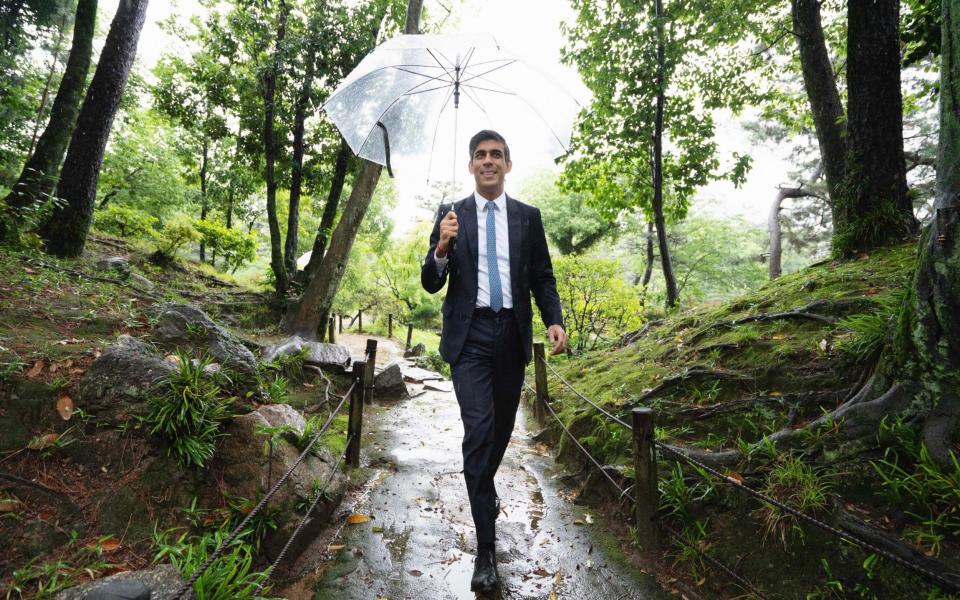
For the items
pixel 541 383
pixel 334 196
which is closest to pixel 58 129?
pixel 334 196

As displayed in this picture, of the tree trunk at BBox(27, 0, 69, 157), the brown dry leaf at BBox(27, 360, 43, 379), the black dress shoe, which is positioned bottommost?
the black dress shoe

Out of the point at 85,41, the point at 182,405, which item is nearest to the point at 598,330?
the point at 182,405

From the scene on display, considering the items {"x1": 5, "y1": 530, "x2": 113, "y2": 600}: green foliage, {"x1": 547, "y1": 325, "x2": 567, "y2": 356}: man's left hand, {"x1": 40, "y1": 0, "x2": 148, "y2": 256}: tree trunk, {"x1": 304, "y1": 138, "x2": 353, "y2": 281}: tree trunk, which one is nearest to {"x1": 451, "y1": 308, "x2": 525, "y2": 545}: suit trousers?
{"x1": 547, "y1": 325, "x2": 567, "y2": 356}: man's left hand

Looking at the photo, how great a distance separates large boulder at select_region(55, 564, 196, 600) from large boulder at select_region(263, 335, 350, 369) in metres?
4.30

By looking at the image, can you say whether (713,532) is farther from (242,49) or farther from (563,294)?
(242,49)

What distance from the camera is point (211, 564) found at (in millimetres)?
2039

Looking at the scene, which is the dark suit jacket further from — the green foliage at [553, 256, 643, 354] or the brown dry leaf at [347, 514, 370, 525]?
the green foliage at [553, 256, 643, 354]

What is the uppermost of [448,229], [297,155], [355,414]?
[297,155]

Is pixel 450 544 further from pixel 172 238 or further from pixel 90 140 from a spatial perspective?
pixel 172 238

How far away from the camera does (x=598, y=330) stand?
33.2 ft

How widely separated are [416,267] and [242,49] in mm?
15831

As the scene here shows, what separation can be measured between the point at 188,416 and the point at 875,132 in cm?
725

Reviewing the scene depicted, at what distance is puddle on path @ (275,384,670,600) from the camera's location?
2.54m

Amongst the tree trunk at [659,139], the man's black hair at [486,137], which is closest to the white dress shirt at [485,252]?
the man's black hair at [486,137]
